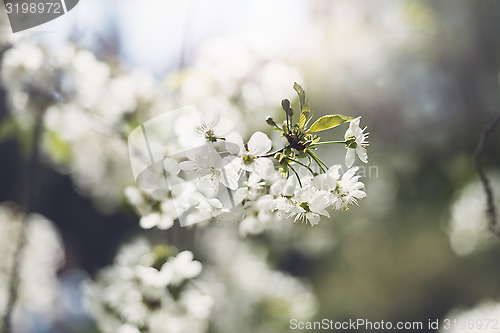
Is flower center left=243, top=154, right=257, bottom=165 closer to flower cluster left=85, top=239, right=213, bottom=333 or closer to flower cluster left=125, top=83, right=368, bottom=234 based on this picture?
flower cluster left=125, top=83, right=368, bottom=234

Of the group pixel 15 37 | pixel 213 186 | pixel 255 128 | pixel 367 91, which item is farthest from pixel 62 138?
pixel 367 91

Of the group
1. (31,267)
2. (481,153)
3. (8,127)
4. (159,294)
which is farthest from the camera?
(31,267)

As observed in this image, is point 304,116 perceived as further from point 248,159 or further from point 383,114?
point 383,114

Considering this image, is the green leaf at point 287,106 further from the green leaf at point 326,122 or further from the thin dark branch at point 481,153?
the thin dark branch at point 481,153

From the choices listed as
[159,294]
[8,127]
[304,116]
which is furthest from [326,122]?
[8,127]

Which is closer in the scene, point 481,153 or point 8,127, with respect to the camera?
point 481,153

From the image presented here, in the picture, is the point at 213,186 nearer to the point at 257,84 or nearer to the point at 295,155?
the point at 295,155

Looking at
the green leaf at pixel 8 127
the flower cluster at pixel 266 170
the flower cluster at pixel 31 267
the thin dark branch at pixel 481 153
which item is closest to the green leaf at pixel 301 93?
the flower cluster at pixel 266 170
